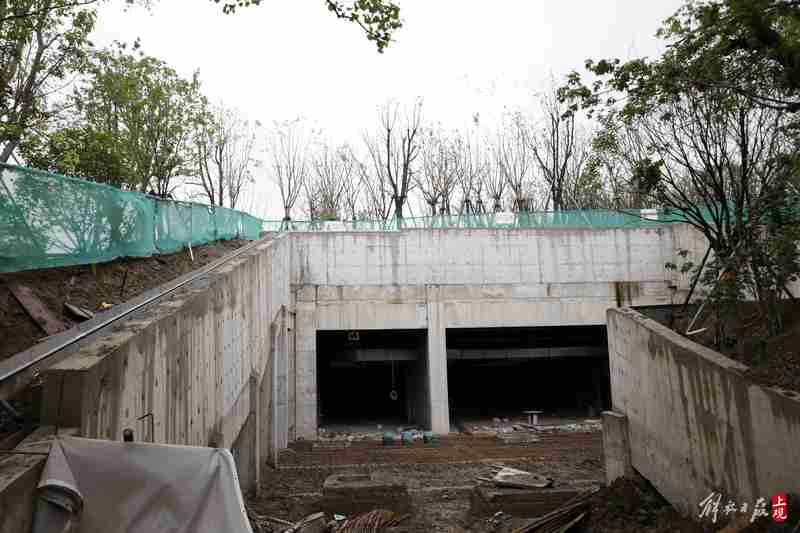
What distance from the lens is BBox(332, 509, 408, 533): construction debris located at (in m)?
8.03

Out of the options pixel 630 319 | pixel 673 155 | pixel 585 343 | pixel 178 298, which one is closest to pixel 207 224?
pixel 178 298

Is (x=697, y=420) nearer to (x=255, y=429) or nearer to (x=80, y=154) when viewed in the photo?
(x=255, y=429)

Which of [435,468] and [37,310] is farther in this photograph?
[435,468]

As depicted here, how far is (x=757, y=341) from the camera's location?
770 centimetres

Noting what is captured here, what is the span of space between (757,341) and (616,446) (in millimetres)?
3006

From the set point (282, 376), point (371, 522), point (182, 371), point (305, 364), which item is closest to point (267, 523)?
point (371, 522)

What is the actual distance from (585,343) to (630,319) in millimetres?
14789

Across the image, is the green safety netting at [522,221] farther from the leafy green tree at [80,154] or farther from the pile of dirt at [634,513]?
the pile of dirt at [634,513]

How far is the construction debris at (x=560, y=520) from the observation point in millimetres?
7625

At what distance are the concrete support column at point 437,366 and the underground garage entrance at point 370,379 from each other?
2.14 ft

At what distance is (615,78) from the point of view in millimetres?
6477

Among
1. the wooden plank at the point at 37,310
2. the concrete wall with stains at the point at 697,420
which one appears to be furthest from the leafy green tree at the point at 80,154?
the concrete wall with stains at the point at 697,420

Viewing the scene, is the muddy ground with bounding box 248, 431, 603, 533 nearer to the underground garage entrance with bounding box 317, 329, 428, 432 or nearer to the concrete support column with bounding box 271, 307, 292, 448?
the concrete support column with bounding box 271, 307, 292, 448

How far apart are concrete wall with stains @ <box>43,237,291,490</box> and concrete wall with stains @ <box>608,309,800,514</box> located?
19.3ft
